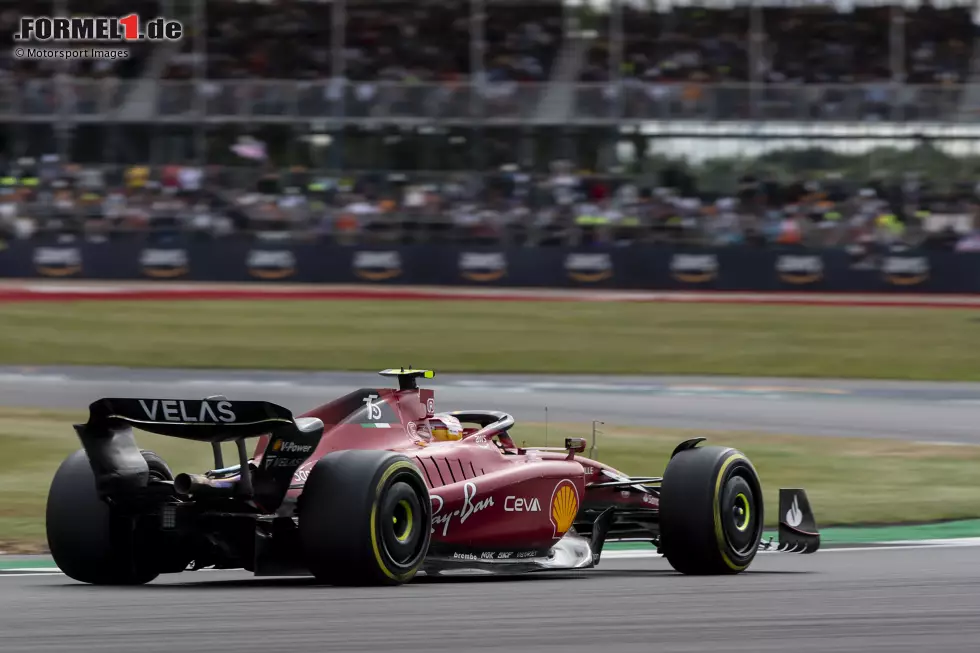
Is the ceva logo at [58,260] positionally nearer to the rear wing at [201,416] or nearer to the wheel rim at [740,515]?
the wheel rim at [740,515]

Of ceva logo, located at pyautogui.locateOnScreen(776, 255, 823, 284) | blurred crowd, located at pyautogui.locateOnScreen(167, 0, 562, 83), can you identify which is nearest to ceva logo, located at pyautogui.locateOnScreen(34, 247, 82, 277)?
blurred crowd, located at pyautogui.locateOnScreen(167, 0, 562, 83)

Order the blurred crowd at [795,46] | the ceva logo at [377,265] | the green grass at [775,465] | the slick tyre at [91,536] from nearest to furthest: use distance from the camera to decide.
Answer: the slick tyre at [91,536] < the green grass at [775,465] < the ceva logo at [377,265] < the blurred crowd at [795,46]

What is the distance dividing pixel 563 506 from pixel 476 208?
29.6 meters

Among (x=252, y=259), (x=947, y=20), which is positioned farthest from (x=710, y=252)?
(x=947, y=20)

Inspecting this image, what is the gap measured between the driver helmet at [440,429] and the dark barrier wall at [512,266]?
26642 millimetres

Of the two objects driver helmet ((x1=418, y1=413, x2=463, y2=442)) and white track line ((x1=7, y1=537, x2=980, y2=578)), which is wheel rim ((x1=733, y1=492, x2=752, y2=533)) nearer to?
white track line ((x1=7, y1=537, x2=980, y2=578))

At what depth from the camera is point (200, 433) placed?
311 inches

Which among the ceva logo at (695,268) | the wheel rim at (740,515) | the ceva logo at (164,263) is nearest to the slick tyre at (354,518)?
the wheel rim at (740,515)

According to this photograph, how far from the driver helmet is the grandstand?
28.3 meters

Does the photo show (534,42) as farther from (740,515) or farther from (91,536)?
(91,536)

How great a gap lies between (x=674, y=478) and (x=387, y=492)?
1.94 metres

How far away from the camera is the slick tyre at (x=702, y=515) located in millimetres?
8953

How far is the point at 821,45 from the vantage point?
145ft

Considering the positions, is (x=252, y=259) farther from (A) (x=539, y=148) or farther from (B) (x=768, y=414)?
(B) (x=768, y=414)
